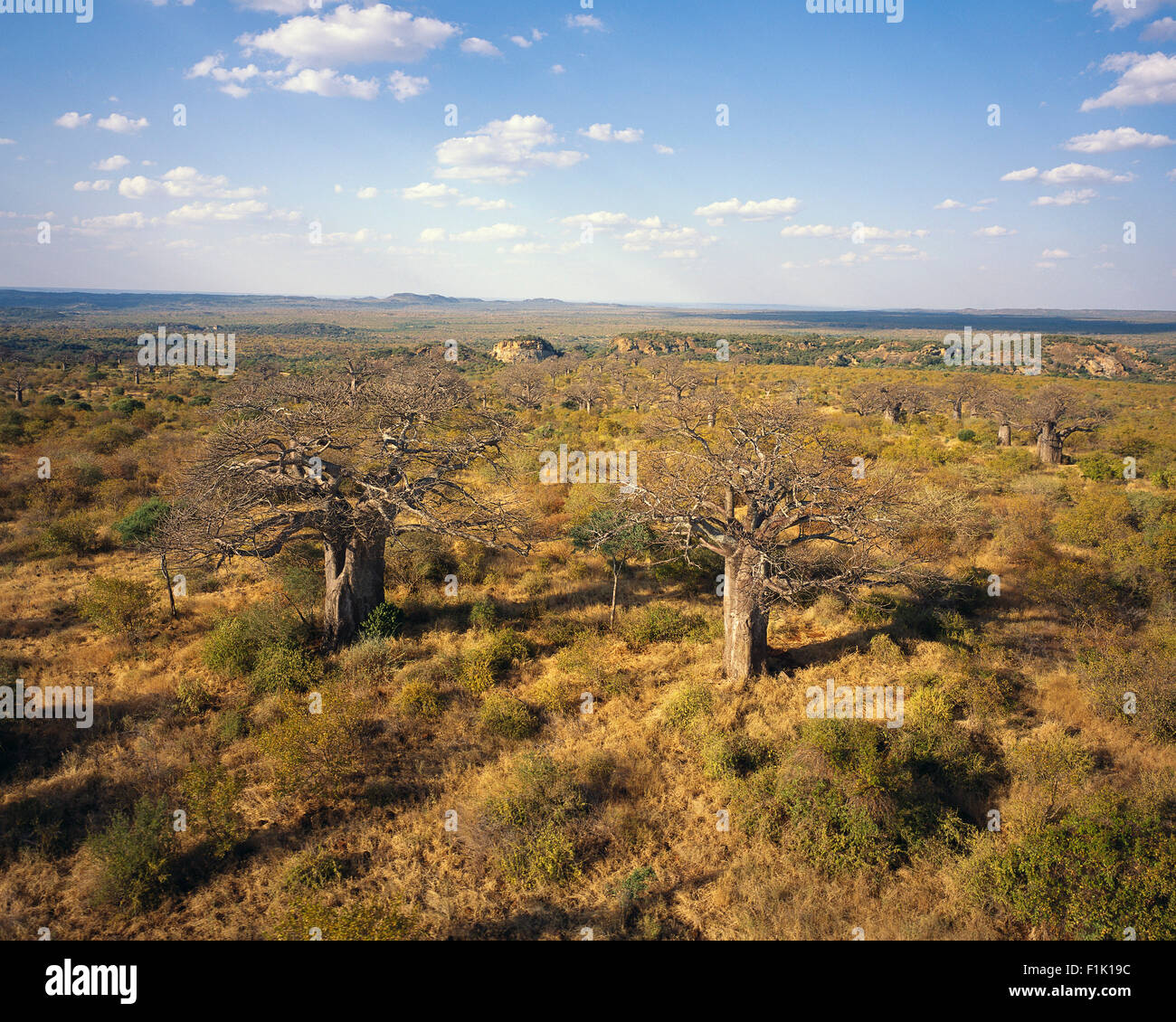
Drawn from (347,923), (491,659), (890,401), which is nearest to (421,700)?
(491,659)

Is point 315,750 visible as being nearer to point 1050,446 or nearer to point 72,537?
point 72,537

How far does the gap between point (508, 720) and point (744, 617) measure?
4.11 meters

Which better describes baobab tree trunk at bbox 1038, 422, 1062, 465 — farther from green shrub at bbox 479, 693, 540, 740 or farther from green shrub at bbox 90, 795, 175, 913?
green shrub at bbox 90, 795, 175, 913

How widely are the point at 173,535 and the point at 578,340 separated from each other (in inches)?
4667

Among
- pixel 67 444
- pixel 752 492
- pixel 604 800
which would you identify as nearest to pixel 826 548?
pixel 752 492

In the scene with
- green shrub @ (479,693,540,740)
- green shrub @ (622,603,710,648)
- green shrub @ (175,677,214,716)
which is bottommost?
green shrub @ (479,693,540,740)

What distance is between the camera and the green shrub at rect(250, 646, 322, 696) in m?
9.40

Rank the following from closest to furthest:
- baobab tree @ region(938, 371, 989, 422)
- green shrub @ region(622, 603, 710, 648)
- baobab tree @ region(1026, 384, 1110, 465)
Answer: green shrub @ region(622, 603, 710, 648) → baobab tree @ region(1026, 384, 1110, 465) → baobab tree @ region(938, 371, 989, 422)

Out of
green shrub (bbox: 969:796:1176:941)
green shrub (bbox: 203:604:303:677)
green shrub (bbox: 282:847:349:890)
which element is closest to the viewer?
green shrub (bbox: 969:796:1176:941)

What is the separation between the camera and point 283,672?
954 centimetres

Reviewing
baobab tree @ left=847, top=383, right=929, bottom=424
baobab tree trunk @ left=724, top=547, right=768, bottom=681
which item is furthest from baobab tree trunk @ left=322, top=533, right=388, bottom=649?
baobab tree @ left=847, top=383, right=929, bottom=424

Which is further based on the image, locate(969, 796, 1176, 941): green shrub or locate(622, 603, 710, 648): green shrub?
locate(622, 603, 710, 648): green shrub

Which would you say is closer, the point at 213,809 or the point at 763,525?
the point at 213,809
